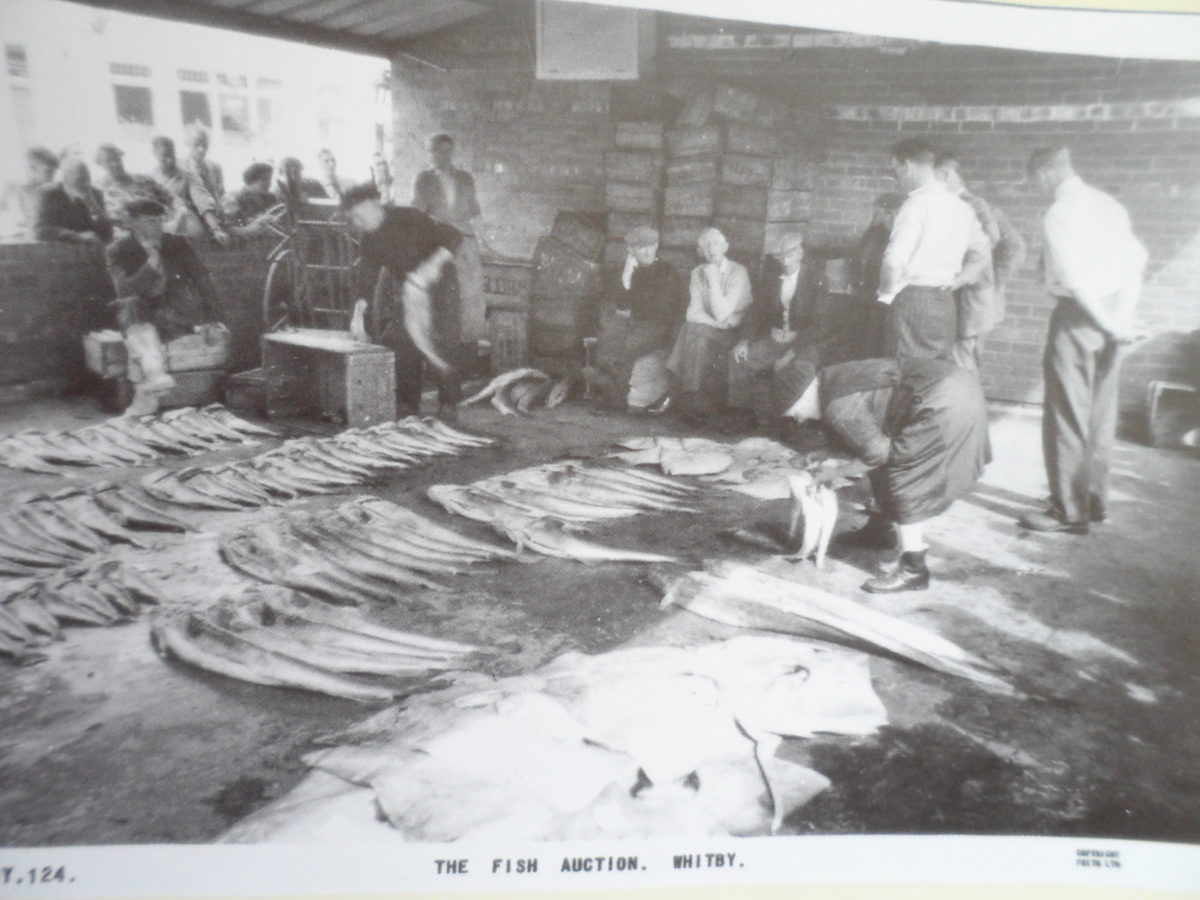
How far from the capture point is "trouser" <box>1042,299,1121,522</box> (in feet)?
7.41

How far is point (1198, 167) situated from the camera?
1813mm

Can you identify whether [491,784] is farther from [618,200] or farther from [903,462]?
[618,200]

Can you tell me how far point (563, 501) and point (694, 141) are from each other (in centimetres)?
133

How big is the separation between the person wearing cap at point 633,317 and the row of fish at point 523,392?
0.50 feet

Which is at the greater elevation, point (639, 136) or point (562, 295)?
point (639, 136)

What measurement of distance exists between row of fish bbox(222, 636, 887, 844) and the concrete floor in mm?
60

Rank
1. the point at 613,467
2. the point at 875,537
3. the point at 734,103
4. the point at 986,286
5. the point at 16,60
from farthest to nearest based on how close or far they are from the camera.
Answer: the point at 613,467 < the point at 734,103 < the point at 875,537 < the point at 986,286 < the point at 16,60

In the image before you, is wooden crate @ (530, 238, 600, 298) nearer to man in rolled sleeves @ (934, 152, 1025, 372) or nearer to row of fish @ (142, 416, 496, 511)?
row of fish @ (142, 416, 496, 511)

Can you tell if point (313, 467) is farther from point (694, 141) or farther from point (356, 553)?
point (694, 141)

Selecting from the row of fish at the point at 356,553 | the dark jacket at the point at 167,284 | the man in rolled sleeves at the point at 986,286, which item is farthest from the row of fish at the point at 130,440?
the man in rolled sleeves at the point at 986,286

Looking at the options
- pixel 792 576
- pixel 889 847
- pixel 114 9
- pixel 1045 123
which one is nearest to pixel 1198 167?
pixel 1045 123

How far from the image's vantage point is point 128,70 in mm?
1707

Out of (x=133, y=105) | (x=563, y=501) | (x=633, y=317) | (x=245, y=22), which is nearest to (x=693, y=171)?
(x=633, y=317)

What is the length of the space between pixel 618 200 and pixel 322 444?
4.63ft
